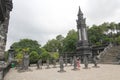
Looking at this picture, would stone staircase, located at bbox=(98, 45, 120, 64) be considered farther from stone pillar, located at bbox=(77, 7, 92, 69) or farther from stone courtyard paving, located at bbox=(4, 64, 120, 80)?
stone courtyard paving, located at bbox=(4, 64, 120, 80)

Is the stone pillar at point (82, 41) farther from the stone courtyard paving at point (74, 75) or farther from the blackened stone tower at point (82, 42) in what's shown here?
the stone courtyard paving at point (74, 75)

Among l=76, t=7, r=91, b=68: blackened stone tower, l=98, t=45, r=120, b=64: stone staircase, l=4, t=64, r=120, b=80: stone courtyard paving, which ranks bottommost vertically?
l=4, t=64, r=120, b=80: stone courtyard paving

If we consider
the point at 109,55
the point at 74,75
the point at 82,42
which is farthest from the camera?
the point at 82,42

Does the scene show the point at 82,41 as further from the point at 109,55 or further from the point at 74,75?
the point at 74,75

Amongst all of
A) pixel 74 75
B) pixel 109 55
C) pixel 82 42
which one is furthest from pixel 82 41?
pixel 74 75

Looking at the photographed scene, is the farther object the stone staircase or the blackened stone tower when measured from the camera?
the blackened stone tower

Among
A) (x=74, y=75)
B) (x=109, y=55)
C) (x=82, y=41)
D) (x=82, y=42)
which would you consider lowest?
(x=74, y=75)

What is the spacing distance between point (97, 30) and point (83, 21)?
66.9ft

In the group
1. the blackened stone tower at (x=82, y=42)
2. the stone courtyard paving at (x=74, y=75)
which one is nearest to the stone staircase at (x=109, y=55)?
the blackened stone tower at (x=82, y=42)

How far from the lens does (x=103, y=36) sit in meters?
52.7

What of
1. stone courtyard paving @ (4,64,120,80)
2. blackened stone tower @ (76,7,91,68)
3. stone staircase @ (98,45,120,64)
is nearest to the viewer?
stone courtyard paving @ (4,64,120,80)

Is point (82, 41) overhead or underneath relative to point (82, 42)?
overhead

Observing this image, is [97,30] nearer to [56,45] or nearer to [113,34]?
[113,34]

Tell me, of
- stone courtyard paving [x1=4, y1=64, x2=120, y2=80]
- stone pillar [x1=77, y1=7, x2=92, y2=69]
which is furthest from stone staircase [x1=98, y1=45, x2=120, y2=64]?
stone courtyard paving [x1=4, y1=64, x2=120, y2=80]
